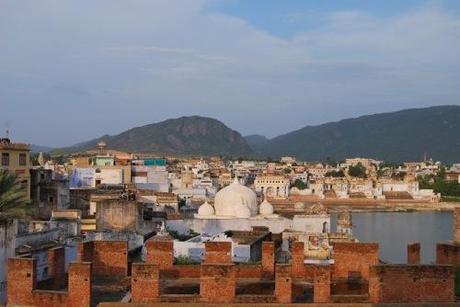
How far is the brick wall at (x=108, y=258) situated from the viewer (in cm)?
1421

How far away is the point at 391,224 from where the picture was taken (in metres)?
86.5

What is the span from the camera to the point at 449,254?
14539mm

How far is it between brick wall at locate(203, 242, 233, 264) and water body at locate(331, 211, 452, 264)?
31.9m

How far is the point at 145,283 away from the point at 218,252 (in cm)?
234

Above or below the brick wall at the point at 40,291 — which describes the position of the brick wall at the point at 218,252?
above

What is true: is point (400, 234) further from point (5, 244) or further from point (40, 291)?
point (40, 291)

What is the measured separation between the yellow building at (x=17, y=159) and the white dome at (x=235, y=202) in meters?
9.70

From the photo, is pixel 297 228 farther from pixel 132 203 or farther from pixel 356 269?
pixel 356 269

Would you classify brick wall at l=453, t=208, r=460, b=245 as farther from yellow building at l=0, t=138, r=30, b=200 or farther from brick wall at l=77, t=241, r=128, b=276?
yellow building at l=0, t=138, r=30, b=200

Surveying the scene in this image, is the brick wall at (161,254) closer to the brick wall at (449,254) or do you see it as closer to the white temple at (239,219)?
the brick wall at (449,254)

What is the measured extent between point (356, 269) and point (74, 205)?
1065 inches

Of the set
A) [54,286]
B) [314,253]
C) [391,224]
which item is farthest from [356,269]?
[391,224]

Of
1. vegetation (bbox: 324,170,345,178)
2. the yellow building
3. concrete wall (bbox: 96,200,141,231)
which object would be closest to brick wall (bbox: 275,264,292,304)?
concrete wall (bbox: 96,200,141,231)

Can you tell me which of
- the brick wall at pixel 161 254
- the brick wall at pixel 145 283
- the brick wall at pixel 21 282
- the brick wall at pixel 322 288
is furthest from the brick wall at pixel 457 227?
the brick wall at pixel 21 282
